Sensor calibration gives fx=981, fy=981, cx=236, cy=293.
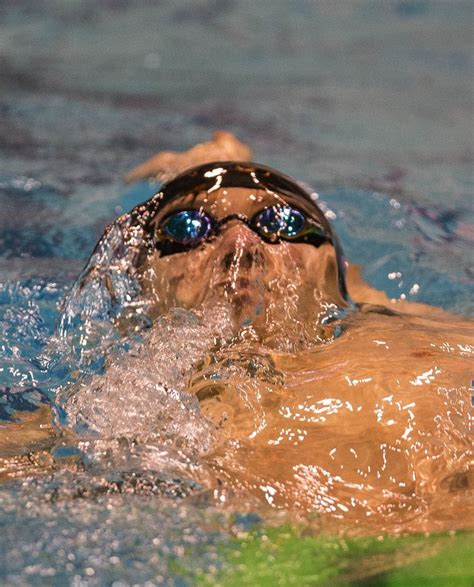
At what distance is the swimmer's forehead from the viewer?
1901mm

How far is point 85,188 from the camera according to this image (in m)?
3.32

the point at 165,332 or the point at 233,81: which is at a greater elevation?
the point at 233,81

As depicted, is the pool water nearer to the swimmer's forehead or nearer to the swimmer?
the swimmer

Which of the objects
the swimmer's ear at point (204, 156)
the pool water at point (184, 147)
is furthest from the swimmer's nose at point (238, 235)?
the swimmer's ear at point (204, 156)

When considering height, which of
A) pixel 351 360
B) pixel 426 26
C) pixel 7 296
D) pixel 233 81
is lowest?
pixel 7 296

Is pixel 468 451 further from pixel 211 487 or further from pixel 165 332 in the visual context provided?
pixel 165 332

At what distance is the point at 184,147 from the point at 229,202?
2.05m

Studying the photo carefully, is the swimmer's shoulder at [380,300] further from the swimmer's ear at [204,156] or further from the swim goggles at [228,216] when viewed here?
the swimmer's ear at [204,156]

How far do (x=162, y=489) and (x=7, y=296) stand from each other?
114 cm

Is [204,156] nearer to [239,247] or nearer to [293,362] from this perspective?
[239,247]

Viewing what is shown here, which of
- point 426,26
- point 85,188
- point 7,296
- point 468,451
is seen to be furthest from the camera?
point 426,26

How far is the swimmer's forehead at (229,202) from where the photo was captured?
6.24 ft

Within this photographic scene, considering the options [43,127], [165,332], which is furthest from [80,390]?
[43,127]

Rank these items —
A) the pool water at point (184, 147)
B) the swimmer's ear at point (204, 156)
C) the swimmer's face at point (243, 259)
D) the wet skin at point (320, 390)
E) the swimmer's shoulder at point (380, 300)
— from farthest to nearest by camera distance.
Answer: the swimmer's ear at point (204, 156), the swimmer's shoulder at point (380, 300), the swimmer's face at point (243, 259), the wet skin at point (320, 390), the pool water at point (184, 147)
